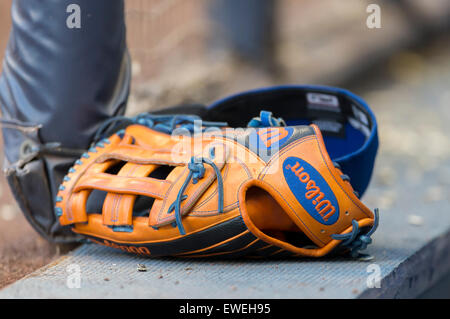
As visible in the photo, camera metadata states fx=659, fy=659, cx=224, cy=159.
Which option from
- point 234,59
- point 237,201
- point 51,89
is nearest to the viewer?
point 237,201

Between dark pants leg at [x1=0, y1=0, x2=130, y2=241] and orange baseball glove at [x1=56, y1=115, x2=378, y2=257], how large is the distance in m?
0.21

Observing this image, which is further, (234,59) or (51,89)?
(234,59)

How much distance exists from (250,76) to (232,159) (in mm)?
2313

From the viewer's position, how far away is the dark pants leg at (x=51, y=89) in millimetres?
1514

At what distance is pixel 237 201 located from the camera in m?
1.25

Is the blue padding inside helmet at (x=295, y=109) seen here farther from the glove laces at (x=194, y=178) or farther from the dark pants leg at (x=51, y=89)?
the glove laces at (x=194, y=178)

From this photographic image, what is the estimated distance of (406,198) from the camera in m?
1.99

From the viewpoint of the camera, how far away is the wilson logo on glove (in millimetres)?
1255

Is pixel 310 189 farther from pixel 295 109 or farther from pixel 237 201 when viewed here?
pixel 295 109

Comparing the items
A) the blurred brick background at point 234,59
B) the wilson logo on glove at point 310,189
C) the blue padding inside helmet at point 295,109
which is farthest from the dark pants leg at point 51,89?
the wilson logo on glove at point 310,189

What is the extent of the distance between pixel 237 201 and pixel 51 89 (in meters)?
0.56

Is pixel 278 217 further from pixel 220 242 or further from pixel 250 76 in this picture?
pixel 250 76

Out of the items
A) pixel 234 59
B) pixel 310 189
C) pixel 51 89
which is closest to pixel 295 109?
pixel 310 189
